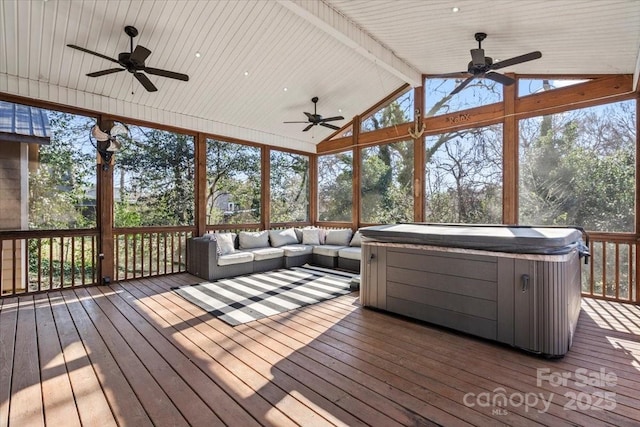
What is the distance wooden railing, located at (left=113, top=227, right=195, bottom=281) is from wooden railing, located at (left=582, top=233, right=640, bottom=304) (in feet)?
22.7

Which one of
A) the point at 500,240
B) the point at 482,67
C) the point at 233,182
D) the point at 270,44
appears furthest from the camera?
the point at 233,182

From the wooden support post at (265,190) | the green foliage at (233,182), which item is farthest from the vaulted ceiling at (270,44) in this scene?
the wooden support post at (265,190)

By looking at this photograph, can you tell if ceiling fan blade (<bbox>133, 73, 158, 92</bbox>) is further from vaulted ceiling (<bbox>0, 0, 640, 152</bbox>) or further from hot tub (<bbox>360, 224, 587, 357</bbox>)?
hot tub (<bbox>360, 224, 587, 357</bbox>)

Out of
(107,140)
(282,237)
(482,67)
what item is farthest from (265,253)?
(482,67)

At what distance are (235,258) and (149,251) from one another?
1.72m

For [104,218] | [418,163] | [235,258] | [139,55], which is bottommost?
[235,258]

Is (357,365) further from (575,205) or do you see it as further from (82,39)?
(82,39)

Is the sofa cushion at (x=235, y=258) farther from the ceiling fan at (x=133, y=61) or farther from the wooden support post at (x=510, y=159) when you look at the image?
the wooden support post at (x=510, y=159)

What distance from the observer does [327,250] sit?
254 inches

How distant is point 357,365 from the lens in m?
2.49

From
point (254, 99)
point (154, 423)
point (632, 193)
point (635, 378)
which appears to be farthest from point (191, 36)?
point (632, 193)

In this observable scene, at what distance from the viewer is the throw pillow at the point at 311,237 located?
715cm

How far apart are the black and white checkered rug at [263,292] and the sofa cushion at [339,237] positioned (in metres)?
0.98

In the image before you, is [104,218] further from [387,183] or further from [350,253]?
[387,183]
